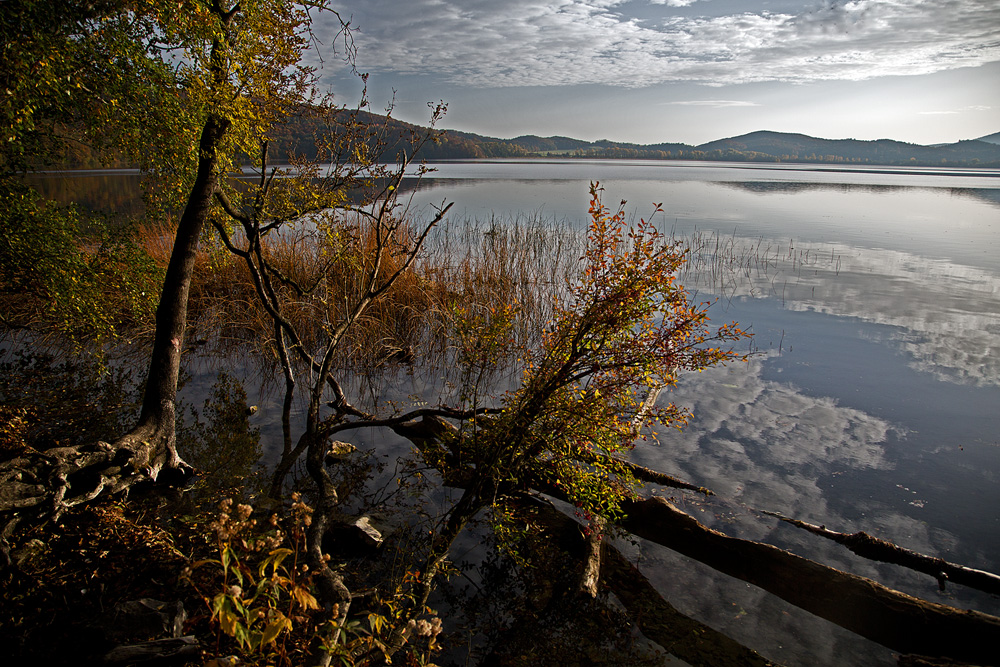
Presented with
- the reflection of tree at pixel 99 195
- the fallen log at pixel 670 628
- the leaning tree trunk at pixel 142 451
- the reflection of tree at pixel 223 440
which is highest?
the reflection of tree at pixel 99 195

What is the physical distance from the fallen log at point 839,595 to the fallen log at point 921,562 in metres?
0.44

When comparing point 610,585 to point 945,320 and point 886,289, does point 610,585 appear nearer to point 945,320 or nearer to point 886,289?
point 945,320

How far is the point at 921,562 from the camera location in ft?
12.2

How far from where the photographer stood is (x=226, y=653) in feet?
8.77

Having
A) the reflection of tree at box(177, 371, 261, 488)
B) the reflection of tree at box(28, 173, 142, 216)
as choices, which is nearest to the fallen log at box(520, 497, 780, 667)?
the reflection of tree at box(177, 371, 261, 488)

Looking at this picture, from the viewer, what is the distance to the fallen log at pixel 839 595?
10.4ft

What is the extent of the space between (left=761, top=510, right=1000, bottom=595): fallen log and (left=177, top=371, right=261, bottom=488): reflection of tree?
4.86 meters

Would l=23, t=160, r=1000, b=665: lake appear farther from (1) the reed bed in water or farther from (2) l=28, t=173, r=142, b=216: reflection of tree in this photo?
(2) l=28, t=173, r=142, b=216: reflection of tree

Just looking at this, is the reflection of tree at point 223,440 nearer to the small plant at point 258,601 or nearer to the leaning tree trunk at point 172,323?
the leaning tree trunk at point 172,323

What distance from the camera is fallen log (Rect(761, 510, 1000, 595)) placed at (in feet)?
11.5

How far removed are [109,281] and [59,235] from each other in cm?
71

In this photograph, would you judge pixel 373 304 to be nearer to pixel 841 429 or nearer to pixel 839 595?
pixel 841 429

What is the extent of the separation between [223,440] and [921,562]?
599 cm

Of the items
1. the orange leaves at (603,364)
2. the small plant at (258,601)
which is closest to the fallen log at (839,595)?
the orange leaves at (603,364)
